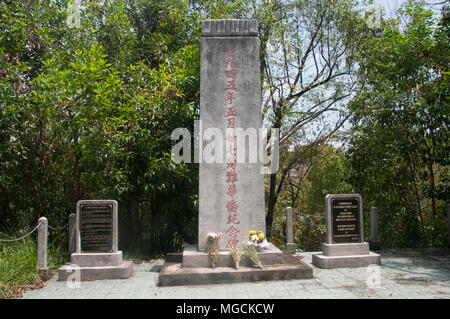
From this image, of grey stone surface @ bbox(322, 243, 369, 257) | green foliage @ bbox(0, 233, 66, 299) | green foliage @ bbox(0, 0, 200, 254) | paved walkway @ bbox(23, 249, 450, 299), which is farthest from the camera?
green foliage @ bbox(0, 0, 200, 254)

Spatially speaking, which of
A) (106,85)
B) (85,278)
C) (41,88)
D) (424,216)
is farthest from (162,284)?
(424,216)

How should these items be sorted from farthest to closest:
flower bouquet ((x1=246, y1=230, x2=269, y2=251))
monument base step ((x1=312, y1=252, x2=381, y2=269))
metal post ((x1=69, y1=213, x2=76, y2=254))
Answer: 1. metal post ((x1=69, y1=213, x2=76, y2=254))
2. monument base step ((x1=312, y1=252, x2=381, y2=269))
3. flower bouquet ((x1=246, y1=230, x2=269, y2=251))

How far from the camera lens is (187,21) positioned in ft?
35.3

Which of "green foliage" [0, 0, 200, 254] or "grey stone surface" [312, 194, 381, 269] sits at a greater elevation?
"green foliage" [0, 0, 200, 254]

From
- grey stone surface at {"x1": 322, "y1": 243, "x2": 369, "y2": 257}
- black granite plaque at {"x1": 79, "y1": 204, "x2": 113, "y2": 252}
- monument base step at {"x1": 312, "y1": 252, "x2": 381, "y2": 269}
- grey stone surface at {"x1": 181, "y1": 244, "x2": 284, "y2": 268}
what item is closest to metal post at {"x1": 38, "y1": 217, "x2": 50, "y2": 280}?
black granite plaque at {"x1": 79, "y1": 204, "x2": 113, "y2": 252}

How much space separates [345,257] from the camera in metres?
7.12

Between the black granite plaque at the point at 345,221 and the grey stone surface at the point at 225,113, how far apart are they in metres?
1.58

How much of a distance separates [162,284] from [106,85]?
4.40m

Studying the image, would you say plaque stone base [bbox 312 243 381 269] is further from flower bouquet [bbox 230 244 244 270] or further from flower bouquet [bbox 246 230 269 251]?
flower bouquet [bbox 230 244 244 270]

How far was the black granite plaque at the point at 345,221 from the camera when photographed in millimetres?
7285

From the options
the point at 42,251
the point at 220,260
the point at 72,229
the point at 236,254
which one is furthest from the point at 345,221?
the point at 42,251

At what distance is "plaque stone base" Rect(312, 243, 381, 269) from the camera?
7.08 metres

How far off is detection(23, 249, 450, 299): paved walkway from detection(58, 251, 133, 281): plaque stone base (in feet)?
0.54
